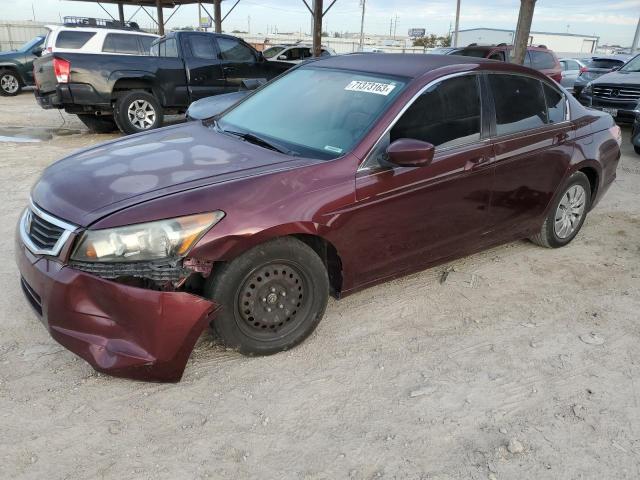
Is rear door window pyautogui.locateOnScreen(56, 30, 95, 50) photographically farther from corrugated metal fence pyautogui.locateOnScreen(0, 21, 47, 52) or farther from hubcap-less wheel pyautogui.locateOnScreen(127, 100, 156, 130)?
corrugated metal fence pyautogui.locateOnScreen(0, 21, 47, 52)

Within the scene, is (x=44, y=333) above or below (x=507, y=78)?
below

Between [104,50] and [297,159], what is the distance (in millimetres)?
9378

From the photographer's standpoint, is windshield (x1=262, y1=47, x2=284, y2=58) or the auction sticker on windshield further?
windshield (x1=262, y1=47, x2=284, y2=58)

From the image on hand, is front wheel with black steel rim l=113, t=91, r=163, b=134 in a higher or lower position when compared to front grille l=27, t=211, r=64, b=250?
lower

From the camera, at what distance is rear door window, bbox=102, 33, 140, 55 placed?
10.7m

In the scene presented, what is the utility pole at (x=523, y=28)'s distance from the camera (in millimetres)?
9844

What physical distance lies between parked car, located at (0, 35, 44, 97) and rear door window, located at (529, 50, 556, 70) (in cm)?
1361

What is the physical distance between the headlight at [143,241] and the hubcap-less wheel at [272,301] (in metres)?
0.42

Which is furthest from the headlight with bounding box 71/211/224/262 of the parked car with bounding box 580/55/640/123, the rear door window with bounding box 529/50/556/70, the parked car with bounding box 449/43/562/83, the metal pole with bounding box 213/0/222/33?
the metal pole with bounding box 213/0/222/33

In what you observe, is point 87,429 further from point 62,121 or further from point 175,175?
point 62,121

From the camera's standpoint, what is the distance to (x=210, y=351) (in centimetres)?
308

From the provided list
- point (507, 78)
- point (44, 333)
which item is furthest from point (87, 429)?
point (507, 78)

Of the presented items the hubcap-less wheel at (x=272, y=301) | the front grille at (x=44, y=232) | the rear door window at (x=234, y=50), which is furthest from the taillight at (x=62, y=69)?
the hubcap-less wheel at (x=272, y=301)

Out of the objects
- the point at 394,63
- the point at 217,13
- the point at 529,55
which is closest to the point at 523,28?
the point at 529,55
